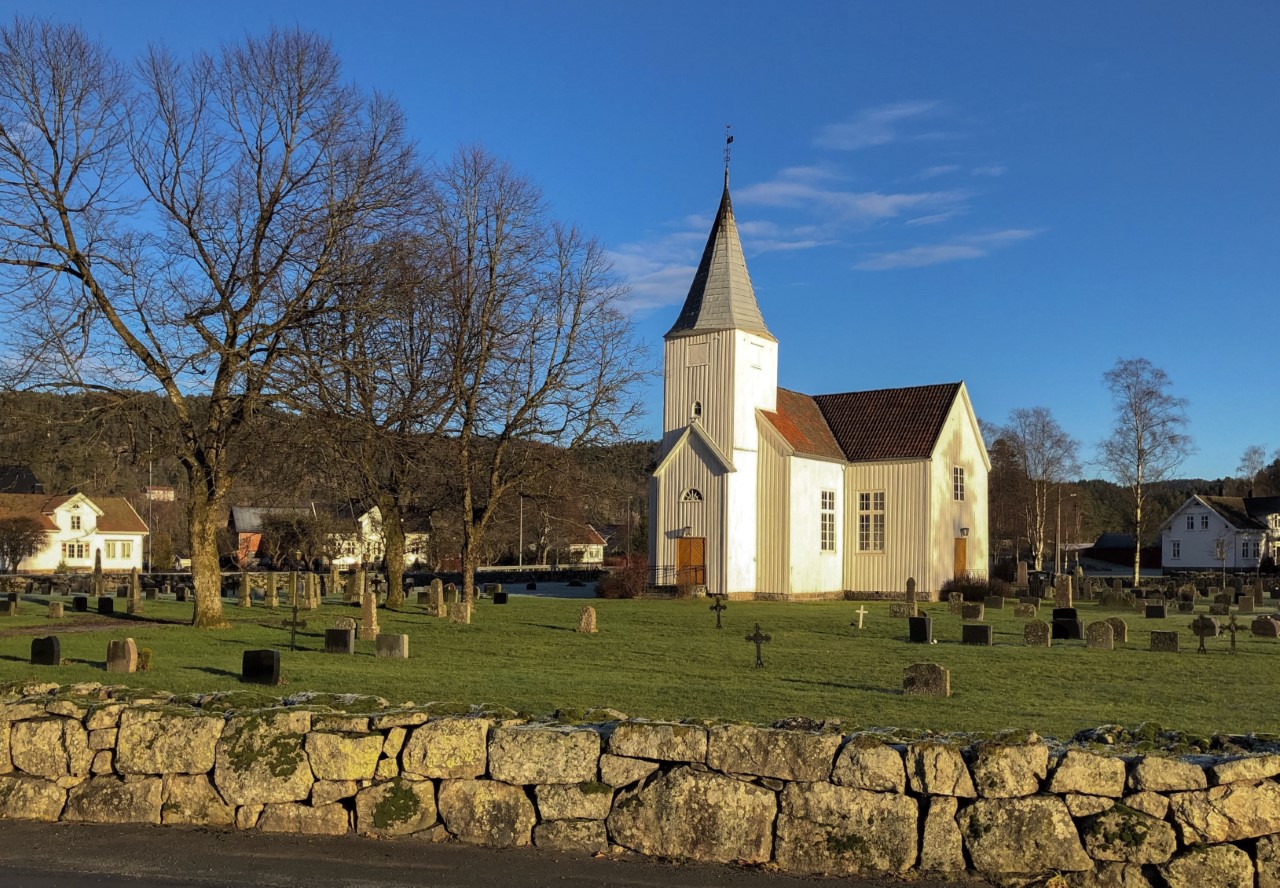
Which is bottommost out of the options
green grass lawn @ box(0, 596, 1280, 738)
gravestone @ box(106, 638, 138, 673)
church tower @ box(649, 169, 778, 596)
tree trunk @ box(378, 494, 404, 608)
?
green grass lawn @ box(0, 596, 1280, 738)

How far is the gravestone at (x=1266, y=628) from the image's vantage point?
1025 inches

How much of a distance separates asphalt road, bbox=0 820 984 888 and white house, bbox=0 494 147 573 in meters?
66.6

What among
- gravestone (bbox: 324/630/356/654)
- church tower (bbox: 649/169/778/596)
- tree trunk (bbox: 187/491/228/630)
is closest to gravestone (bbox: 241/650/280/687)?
gravestone (bbox: 324/630/356/654)

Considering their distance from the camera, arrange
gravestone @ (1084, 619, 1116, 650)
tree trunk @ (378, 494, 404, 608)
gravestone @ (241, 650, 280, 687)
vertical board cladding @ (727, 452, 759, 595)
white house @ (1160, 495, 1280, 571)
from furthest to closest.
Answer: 1. white house @ (1160, 495, 1280, 571)
2. vertical board cladding @ (727, 452, 759, 595)
3. tree trunk @ (378, 494, 404, 608)
4. gravestone @ (1084, 619, 1116, 650)
5. gravestone @ (241, 650, 280, 687)

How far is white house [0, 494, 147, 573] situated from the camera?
68938 mm

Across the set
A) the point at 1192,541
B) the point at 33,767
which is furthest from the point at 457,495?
the point at 1192,541

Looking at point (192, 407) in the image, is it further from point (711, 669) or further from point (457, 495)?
point (711, 669)

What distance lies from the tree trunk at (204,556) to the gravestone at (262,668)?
1010cm

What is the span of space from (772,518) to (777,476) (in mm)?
1569

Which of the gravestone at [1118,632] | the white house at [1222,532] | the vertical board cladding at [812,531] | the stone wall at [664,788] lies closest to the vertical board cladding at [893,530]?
the vertical board cladding at [812,531]

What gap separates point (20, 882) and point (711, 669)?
1335 cm

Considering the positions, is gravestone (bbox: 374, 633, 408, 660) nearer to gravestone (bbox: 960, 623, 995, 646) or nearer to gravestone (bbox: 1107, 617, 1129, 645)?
gravestone (bbox: 960, 623, 995, 646)

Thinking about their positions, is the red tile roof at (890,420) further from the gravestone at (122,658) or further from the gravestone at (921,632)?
the gravestone at (122,658)

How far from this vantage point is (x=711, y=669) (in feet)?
63.0
